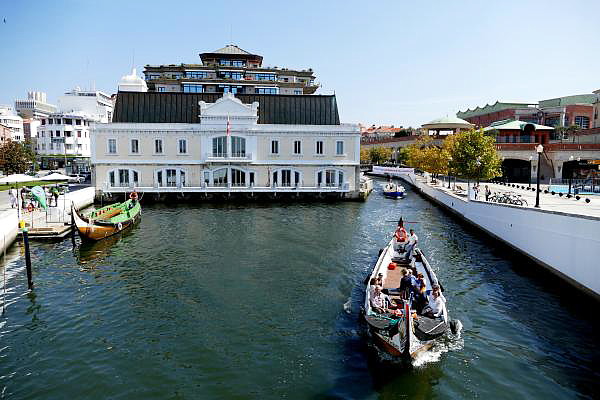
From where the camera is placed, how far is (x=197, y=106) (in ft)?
185

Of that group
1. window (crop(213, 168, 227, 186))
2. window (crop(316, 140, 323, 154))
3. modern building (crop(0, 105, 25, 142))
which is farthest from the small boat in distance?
modern building (crop(0, 105, 25, 142))

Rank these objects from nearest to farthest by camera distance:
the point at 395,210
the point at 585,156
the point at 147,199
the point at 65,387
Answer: the point at 65,387 < the point at 395,210 < the point at 147,199 < the point at 585,156

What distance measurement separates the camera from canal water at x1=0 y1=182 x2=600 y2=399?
13.8 m

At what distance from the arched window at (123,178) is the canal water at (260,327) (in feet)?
76.5

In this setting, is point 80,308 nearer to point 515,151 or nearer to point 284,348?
point 284,348

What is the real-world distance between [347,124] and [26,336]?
44.6 metres

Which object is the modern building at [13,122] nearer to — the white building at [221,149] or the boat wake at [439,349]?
the white building at [221,149]

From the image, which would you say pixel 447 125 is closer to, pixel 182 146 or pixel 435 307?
pixel 182 146

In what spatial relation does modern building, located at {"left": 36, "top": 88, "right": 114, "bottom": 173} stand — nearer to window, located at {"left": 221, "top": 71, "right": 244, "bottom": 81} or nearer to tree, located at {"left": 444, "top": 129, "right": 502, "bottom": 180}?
window, located at {"left": 221, "top": 71, "right": 244, "bottom": 81}

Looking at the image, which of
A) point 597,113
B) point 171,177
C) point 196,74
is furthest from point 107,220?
point 597,113

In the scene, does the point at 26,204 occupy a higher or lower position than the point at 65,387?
higher

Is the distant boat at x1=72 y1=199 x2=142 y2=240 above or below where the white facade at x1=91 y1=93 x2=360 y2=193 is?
below

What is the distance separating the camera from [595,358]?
15.4 metres

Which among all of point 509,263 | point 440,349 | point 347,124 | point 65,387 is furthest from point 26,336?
point 347,124
